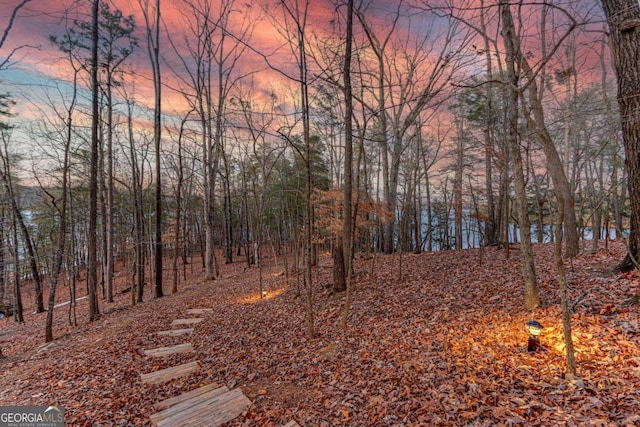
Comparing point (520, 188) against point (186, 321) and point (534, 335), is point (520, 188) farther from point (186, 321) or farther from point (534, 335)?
point (186, 321)

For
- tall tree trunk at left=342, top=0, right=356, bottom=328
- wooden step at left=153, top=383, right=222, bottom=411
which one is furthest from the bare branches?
wooden step at left=153, top=383, right=222, bottom=411

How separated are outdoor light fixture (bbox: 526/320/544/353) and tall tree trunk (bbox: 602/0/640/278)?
5.66 ft

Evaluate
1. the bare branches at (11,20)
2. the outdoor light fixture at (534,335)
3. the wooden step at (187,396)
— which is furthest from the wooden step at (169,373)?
the bare branches at (11,20)

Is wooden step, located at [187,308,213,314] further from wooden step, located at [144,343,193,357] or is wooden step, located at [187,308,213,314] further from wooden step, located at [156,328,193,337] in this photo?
wooden step, located at [144,343,193,357]

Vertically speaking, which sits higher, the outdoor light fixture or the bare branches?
the bare branches

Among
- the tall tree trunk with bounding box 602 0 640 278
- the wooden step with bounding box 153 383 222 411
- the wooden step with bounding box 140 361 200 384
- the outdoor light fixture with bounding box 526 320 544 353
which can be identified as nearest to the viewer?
the outdoor light fixture with bounding box 526 320 544 353

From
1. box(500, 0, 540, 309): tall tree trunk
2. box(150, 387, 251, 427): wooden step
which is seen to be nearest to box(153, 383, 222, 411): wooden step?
box(150, 387, 251, 427): wooden step

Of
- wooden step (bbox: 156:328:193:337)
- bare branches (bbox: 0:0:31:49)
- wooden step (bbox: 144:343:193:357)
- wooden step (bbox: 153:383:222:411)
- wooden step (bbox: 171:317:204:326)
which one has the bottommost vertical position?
wooden step (bbox: 171:317:204:326)

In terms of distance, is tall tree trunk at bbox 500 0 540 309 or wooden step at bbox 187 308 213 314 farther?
wooden step at bbox 187 308 213 314

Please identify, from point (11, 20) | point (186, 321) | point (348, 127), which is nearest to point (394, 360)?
point (348, 127)

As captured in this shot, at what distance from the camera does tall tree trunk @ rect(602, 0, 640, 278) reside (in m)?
3.72

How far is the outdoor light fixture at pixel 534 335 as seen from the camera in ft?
11.1

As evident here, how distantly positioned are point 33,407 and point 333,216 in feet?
31.0

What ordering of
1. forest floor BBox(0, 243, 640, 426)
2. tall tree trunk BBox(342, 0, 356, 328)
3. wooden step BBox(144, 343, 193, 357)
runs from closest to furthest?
forest floor BBox(0, 243, 640, 426)
wooden step BBox(144, 343, 193, 357)
tall tree trunk BBox(342, 0, 356, 328)
